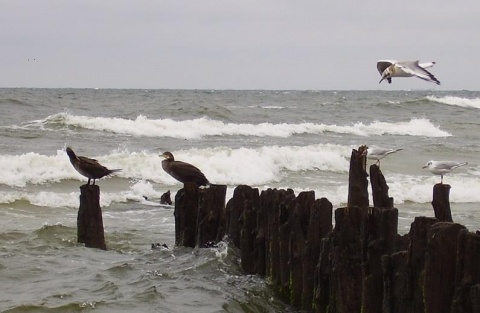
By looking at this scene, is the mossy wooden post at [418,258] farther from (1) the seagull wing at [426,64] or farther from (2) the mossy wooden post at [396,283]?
(1) the seagull wing at [426,64]

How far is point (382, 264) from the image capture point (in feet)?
19.4

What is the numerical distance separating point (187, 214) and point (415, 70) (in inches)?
129

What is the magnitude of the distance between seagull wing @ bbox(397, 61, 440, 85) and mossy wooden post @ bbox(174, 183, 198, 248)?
290 cm

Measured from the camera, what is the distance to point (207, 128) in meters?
33.1

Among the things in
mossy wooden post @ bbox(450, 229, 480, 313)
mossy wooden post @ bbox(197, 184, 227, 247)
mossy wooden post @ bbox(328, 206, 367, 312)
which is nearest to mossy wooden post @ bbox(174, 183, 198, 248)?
mossy wooden post @ bbox(197, 184, 227, 247)

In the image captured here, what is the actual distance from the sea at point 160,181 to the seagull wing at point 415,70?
234 centimetres

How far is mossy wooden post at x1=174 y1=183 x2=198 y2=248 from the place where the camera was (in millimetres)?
9477

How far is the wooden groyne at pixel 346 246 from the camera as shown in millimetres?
5262

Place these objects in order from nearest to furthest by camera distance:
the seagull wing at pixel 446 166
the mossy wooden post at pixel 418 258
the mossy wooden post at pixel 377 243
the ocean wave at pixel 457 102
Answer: the mossy wooden post at pixel 418 258
the mossy wooden post at pixel 377 243
the seagull wing at pixel 446 166
the ocean wave at pixel 457 102

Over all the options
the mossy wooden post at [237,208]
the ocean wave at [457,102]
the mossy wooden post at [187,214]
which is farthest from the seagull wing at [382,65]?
the ocean wave at [457,102]

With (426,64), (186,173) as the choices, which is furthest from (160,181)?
(426,64)

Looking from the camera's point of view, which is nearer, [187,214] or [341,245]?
[341,245]

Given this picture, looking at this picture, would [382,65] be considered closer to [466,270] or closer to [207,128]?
[466,270]

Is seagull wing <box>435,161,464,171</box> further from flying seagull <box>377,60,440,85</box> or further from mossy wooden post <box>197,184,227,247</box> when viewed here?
mossy wooden post <box>197,184,227,247</box>
